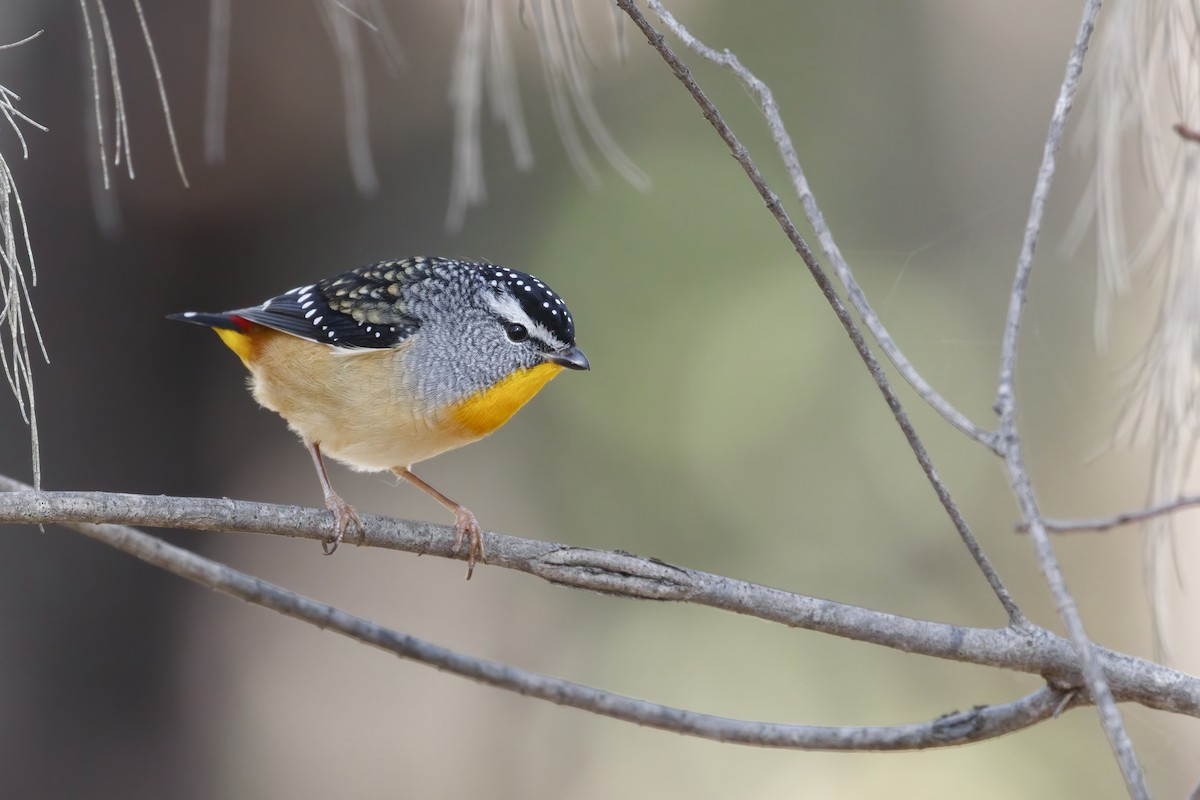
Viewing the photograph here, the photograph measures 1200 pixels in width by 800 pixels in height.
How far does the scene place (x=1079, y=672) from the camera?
2.32 metres

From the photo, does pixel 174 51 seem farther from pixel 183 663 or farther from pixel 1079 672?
pixel 1079 672

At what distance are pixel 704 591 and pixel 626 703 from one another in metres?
0.37

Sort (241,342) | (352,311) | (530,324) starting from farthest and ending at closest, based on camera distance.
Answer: (241,342) < (352,311) < (530,324)

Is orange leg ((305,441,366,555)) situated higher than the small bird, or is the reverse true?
the small bird

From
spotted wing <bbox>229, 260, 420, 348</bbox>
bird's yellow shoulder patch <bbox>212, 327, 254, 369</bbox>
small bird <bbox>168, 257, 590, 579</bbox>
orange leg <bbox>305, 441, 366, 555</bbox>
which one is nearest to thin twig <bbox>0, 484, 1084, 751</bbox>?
orange leg <bbox>305, 441, 366, 555</bbox>

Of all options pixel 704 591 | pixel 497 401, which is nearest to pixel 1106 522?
pixel 704 591

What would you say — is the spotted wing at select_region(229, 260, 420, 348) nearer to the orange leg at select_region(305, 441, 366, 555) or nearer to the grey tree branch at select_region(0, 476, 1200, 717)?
the orange leg at select_region(305, 441, 366, 555)

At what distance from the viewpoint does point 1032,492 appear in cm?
166

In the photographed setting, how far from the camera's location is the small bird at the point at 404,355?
3.69 meters

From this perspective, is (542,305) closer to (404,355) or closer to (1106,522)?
(404,355)

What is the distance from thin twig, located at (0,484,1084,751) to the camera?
7.81 ft

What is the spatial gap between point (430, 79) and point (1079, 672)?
5.51 metres

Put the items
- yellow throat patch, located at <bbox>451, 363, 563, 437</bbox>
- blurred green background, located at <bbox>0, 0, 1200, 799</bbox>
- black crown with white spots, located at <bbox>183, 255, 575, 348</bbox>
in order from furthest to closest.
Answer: blurred green background, located at <bbox>0, 0, 1200, 799</bbox> → black crown with white spots, located at <bbox>183, 255, 575, 348</bbox> → yellow throat patch, located at <bbox>451, 363, 563, 437</bbox>

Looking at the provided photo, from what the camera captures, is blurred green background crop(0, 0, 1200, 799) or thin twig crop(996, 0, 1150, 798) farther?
blurred green background crop(0, 0, 1200, 799)
